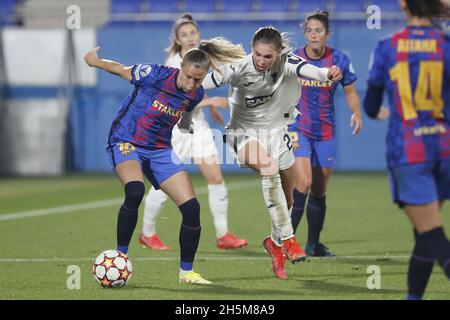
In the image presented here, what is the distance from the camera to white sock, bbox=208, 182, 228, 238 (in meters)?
10.8

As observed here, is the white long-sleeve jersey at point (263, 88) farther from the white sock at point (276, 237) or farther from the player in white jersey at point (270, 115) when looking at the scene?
the white sock at point (276, 237)

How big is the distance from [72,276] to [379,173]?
48.5 feet

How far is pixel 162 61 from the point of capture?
22234mm

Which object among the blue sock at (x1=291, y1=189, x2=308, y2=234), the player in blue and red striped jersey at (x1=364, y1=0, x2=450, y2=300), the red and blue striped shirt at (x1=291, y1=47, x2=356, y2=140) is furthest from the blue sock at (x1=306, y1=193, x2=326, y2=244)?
the player in blue and red striped jersey at (x1=364, y1=0, x2=450, y2=300)

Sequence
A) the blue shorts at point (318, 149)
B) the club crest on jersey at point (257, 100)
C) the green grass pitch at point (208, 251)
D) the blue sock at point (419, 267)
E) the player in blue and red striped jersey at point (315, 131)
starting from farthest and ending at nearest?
the blue shorts at point (318, 149)
the player in blue and red striped jersey at point (315, 131)
the club crest on jersey at point (257, 100)
the green grass pitch at point (208, 251)
the blue sock at point (419, 267)

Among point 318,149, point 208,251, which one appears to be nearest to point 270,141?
point 318,149

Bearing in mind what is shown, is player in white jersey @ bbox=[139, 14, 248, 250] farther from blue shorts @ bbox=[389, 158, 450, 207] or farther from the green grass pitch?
blue shorts @ bbox=[389, 158, 450, 207]

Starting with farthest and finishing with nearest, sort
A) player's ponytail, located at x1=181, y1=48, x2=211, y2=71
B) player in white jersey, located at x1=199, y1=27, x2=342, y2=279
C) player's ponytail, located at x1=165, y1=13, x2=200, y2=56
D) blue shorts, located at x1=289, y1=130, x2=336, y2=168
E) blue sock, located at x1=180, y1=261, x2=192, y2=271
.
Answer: player's ponytail, located at x1=165, y1=13, x2=200, y2=56 → blue shorts, located at x1=289, y1=130, x2=336, y2=168 → player in white jersey, located at x1=199, y1=27, x2=342, y2=279 → blue sock, located at x1=180, y1=261, x2=192, y2=271 → player's ponytail, located at x1=181, y1=48, x2=211, y2=71

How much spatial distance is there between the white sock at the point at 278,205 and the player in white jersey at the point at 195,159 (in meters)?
2.30

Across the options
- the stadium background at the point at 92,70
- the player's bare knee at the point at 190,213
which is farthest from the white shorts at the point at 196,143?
the stadium background at the point at 92,70

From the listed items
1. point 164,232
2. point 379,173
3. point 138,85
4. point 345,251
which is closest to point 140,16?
point 379,173

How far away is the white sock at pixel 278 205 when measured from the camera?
8305mm

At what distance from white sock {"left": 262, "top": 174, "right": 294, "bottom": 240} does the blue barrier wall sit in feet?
44.9

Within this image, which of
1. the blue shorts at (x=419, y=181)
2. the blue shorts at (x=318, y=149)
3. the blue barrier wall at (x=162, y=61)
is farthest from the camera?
the blue barrier wall at (x=162, y=61)
